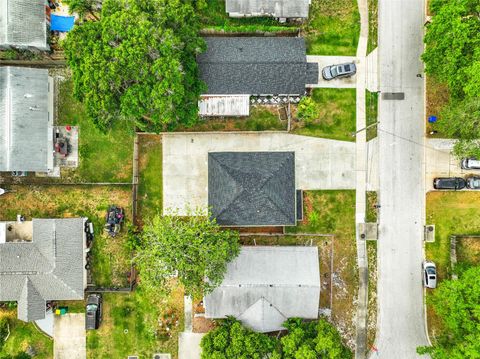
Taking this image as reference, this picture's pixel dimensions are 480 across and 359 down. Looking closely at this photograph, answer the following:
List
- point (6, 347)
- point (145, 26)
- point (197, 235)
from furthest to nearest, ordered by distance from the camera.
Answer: point (6, 347), point (197, 235), point (145, 26)

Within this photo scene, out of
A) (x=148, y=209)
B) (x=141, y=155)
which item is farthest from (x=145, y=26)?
(x=148, y=209)

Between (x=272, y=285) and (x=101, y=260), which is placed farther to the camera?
(x=101, y=260)

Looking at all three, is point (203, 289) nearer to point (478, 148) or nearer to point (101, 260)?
point (101, 260)

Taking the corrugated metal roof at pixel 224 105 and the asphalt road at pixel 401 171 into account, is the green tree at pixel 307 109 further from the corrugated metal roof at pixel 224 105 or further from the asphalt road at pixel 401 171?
the asphalt road at pixel 401 171

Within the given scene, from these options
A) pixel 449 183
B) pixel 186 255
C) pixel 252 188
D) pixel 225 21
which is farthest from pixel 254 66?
pixel 449 183

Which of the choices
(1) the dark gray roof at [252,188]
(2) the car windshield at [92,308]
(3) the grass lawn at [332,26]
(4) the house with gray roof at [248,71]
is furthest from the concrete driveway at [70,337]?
(3) the grass lawn at [332,26]
